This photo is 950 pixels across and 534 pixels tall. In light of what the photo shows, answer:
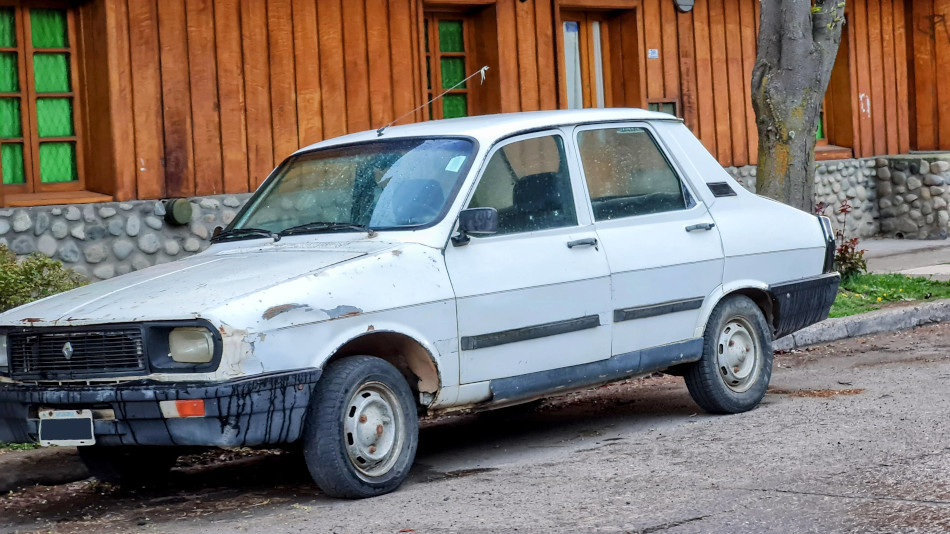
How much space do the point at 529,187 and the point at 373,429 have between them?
156cm

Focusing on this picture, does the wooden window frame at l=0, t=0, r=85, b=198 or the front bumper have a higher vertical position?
the wooden window frame at l=0, t=0, r=85, b=198

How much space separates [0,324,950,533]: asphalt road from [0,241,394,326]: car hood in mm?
856

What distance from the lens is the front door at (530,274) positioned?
6.00m

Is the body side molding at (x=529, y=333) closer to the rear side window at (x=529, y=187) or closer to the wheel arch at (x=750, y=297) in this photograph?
the rear side window at (x=529, y=187)

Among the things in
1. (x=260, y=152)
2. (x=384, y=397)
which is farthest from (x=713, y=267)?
(x=260, y=152)

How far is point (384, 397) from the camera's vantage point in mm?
5664

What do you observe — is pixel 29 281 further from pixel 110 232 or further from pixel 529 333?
pixel 529 333

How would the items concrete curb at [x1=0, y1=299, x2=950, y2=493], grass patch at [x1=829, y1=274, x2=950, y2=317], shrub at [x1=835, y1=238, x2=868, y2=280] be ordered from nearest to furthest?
concrete curb at [x1=0, y1=299, x2=950, y2=493]
grass patch at [x1=829, y1=274, x2=950, y2=317]
shrub at [x1=835, y1=238, x2=868, y2=280]

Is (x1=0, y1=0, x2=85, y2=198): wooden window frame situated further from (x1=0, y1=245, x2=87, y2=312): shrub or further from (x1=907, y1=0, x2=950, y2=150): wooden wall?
(x1=907, y1=0, x2=950, y2=150): wooden wall

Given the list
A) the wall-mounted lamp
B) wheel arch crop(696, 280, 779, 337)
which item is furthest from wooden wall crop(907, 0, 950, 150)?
wheel arch crop(696, 280, 779, 337)

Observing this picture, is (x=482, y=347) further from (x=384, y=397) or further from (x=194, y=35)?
(x=194, y=35)

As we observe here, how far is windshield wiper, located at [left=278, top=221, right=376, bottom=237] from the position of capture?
6132 millimetres

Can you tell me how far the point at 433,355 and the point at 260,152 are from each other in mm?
6521

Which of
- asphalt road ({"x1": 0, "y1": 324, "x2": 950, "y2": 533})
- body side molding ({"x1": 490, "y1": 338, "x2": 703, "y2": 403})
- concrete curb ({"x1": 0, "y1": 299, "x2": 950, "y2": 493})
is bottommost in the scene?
asphalt road ({"x1": 0, "y1": 324, "x2": 950, "y2": 533})
